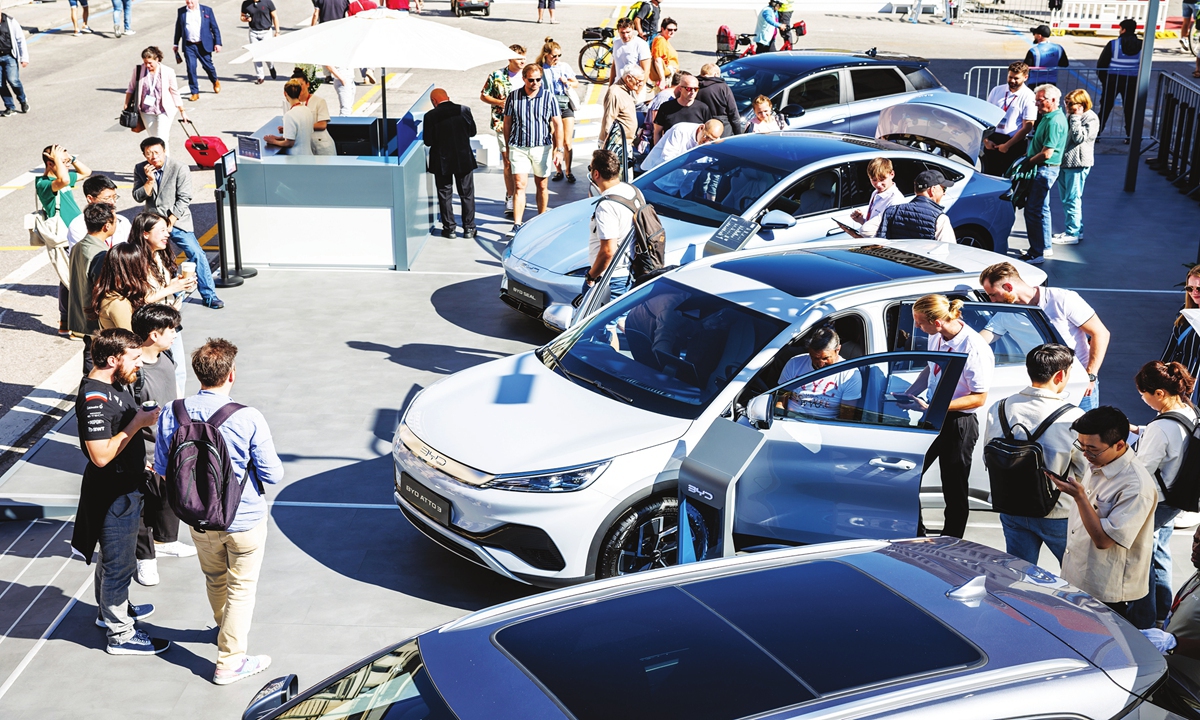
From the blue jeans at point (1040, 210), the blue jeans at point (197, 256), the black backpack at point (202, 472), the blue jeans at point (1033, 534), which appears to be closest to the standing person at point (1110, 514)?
the blue jeans at point (1033, 534)

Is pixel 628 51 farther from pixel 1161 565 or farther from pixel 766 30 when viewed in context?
pixel 1161 565

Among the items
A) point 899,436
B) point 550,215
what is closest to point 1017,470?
point 899,436

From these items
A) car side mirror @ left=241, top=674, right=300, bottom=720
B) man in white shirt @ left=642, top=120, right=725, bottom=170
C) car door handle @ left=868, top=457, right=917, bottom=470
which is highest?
man in white shirt @ left=642, top=120, right=725, bottom=170

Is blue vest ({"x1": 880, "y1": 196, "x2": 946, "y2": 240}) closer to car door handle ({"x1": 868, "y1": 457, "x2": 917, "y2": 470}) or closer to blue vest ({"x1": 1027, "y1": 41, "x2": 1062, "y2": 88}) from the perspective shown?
car door handle ({"x1": 868, "y1": 457, "x2": 917, "y2": 470})

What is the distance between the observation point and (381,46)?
11391 mm

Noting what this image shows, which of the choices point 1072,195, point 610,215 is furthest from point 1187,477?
point 1072,195

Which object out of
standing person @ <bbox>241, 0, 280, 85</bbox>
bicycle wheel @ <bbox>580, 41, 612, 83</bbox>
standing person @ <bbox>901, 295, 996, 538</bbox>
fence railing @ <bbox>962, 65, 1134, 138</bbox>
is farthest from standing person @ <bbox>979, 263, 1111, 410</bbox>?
standing person @ <bbox>241, 0, 280, 85</bbox>

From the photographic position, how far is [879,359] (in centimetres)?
547

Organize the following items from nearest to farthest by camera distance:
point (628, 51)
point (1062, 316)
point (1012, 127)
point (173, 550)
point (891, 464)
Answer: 1. point (891, 464)
2. point (173, 550)
3. point (1062, 316)
4. point (1012, 127)
5. point (628, 51)

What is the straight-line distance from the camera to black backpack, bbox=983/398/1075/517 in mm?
5160

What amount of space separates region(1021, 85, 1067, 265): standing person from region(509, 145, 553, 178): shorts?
17.1ft

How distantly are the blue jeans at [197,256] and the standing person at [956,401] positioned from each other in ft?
21.8

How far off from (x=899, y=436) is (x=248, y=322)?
663 centimetres

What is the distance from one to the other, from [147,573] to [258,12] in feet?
58.5
